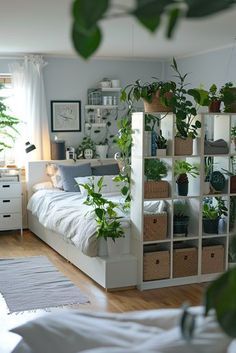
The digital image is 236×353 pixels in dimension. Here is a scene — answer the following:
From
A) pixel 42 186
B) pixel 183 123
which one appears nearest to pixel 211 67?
pixel 183 123

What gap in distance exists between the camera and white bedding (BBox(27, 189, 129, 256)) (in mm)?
4773

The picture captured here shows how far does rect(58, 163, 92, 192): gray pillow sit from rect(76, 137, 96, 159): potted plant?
A: 412mm

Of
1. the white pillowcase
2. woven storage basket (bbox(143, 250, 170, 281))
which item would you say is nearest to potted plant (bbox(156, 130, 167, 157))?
woven storage basket (bbox(143, 250, 170, 281))

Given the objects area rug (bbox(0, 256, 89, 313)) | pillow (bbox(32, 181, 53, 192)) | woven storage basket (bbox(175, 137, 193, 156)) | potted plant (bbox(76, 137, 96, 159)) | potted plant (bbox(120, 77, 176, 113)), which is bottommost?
area rug (bbox(0, 256, 89, 313))

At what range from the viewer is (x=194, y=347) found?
1199 mm

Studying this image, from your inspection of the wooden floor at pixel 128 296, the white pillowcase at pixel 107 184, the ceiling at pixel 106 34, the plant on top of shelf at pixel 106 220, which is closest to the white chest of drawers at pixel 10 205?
the white pillowcase at pixel 107 184

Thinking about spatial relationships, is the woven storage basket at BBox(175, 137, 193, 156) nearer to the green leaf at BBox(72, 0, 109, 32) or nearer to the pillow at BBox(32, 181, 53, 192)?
the pillow at BBox(32, 181, 53, 192)

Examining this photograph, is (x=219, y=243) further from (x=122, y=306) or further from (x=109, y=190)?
(x=109, y=190)

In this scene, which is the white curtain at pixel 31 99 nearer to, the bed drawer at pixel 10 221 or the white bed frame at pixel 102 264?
the bed drawer at pixel 10 221

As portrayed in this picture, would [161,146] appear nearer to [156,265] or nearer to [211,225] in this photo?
[211,225]

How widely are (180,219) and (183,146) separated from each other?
0.69 m

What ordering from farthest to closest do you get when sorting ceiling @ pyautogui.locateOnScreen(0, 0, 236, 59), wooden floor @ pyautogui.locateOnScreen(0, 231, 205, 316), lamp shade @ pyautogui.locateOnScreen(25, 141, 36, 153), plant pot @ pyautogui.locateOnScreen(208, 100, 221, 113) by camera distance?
lamp shade @ pyautogui.locateOnScreen(25, 141, 36, 153)
plant pot @ pyautogui.locateOnScreen(208, 100, 221, 113)
wooden floor @ pyautogui.locateOnScreen(0, 231, 205, 316)
ceiling @ pyautogui.locateOnScreen(0, 0, 236, 59)

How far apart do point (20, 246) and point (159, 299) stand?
2435 mm

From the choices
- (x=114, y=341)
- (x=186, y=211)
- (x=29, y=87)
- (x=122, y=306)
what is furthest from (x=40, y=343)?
(x=29, y=87)
